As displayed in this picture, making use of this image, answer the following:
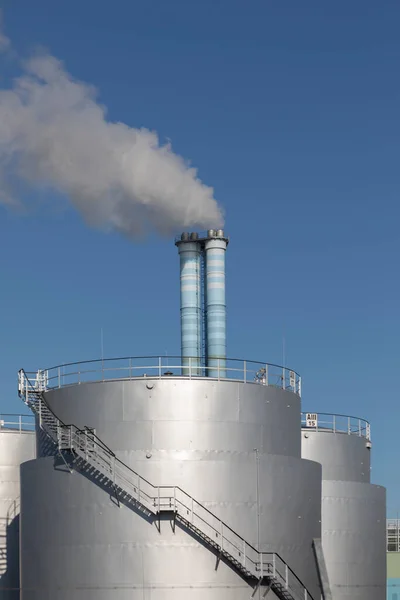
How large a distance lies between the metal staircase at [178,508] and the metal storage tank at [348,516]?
13736 mm

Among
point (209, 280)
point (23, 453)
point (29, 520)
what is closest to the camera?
point (29, 520)

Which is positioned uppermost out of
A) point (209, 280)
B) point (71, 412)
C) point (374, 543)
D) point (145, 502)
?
point (209, 280)

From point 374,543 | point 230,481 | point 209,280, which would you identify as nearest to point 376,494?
point 374,543

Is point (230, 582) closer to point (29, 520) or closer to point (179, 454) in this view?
point (179, 454)

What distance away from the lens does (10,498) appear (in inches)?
2418

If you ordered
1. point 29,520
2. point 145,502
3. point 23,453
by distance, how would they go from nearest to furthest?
point 145,502, point 29,520, point 23,453

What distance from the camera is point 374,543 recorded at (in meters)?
62.5

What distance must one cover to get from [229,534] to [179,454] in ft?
11.7

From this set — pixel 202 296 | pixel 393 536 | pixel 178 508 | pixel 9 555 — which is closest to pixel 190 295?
pixel 202 296

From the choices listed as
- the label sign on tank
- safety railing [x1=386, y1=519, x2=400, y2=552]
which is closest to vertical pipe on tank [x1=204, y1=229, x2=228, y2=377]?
the label sign on tank

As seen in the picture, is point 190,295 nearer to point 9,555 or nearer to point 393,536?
point 9,555

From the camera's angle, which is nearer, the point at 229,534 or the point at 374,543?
the point at 229,534

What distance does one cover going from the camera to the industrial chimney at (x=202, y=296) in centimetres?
5750

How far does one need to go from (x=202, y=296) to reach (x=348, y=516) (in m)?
13.8
